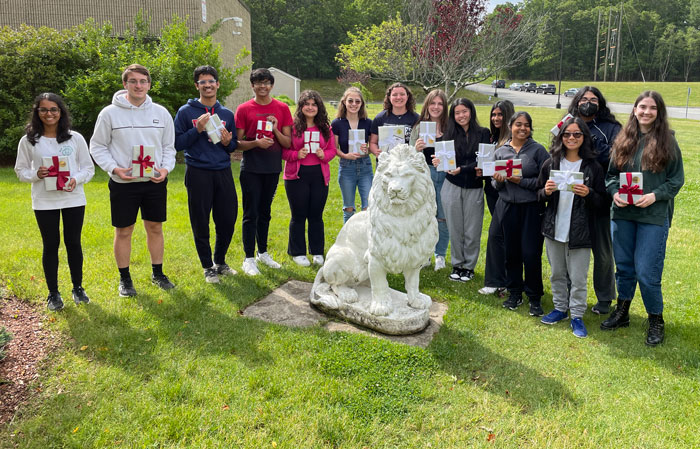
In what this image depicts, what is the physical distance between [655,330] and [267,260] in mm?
4155

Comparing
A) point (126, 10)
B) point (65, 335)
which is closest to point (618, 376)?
point (65, 335)

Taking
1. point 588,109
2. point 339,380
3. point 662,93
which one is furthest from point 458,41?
point 662,93

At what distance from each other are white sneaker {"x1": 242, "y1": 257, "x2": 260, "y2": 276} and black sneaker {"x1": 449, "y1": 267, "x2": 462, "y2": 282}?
230 cm

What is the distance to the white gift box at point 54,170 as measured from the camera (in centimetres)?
400

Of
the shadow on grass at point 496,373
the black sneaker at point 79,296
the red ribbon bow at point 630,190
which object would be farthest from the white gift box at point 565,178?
the black sneaker at point 79,296

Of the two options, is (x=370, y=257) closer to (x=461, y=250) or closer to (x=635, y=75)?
(x=461, y=250)

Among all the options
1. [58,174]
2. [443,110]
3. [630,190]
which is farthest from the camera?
[443,110]

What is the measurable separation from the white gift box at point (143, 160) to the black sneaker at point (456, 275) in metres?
3.46

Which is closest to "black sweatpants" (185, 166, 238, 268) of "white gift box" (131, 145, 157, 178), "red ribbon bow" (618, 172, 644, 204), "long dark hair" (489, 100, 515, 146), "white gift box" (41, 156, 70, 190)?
"white gift box" (131, 145, 157, 178)

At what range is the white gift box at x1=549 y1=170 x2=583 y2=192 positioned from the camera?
391 centimetres

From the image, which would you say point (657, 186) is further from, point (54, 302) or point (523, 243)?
point (54, 302)

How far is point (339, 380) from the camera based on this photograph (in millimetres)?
3480

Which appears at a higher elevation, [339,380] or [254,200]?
[254,200]

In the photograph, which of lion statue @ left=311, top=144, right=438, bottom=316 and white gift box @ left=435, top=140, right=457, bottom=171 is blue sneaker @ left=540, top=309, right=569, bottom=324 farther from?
white gift box @ left=435, top=140, right=457, bottom=171
